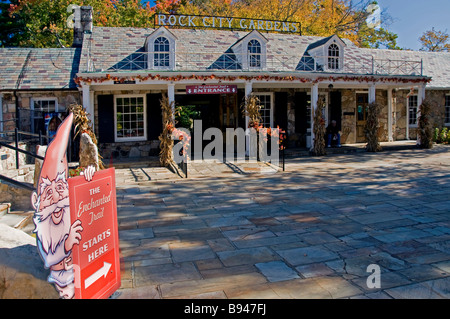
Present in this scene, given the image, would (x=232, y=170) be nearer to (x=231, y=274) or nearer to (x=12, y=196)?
(x=12, y=196)

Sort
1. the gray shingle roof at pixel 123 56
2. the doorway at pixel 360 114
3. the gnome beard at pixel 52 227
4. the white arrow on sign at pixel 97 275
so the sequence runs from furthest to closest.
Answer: the doorway at pixel 360 114 < the gray shingle roof at pixel 123 56 < the white arrow on sign at pixel 97 275 < the gnome beard at pixel 52 227

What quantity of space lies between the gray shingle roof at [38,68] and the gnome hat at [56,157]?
1173 centimetres

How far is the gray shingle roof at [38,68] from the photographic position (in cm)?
1393

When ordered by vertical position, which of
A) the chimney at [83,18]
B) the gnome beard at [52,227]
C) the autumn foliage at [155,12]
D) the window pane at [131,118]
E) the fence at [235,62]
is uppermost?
the autumn foliage at [155,12]

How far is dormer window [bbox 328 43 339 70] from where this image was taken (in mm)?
16406

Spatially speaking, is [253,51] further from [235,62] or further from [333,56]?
[333,56]

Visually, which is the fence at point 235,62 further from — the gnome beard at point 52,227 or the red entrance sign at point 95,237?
the gnome beard at point 52,227

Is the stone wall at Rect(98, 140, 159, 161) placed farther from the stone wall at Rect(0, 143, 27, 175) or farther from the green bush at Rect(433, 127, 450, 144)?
the green bush at Rect(433, 127, 450, 144)

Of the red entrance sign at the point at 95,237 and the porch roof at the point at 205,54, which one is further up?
the porch roof at the point at 205,54

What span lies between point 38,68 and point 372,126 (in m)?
13.0

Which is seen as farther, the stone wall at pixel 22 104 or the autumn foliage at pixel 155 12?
the autumn foliage at pixel 155 12

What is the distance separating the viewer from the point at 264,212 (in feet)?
23.3

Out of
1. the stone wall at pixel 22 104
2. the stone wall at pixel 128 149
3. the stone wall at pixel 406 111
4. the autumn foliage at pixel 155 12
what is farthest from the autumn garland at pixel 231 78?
the autumn foliage at pixel 155 12
